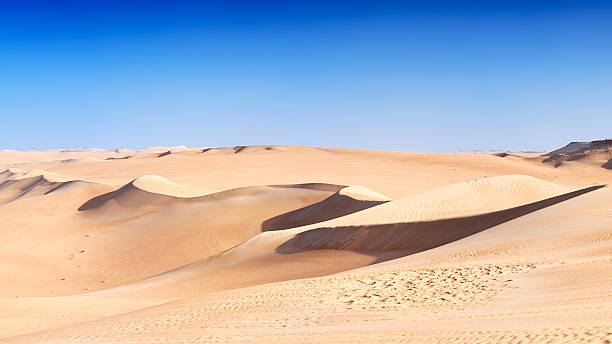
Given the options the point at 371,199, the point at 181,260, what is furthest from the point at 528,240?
the point at 181,260

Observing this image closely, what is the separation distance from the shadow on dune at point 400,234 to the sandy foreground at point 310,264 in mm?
56

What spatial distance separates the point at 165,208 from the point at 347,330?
23.3m

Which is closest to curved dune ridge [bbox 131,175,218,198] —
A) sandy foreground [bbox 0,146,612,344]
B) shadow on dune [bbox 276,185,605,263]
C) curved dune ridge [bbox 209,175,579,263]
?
sandy foreground [bbox 0,146,612,344]

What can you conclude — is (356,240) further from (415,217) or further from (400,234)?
(415,217)

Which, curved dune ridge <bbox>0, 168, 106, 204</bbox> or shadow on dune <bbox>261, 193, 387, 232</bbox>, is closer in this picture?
shadow on dune <bbox>261, 193, 387, 232</bbox>

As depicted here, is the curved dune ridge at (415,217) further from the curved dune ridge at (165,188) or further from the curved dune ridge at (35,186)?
the curved dune ridge at (35,186)

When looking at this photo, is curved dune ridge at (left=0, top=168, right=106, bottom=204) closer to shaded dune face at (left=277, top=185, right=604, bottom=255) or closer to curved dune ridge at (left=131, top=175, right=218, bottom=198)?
curved dune ridge at (left=131, top=175, right=218, bottom=198)

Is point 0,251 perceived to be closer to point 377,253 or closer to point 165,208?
point 165,208

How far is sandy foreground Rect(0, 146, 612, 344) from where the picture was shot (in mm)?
6941

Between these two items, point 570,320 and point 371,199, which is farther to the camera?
point 371,199

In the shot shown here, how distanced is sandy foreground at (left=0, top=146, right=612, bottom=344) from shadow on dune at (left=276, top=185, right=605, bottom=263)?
0.06 metres

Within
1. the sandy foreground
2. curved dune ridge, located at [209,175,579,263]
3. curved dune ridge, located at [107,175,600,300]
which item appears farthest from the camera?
curved dune ridge, located at [209,175,579,263]

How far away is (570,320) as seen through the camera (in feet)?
19.4

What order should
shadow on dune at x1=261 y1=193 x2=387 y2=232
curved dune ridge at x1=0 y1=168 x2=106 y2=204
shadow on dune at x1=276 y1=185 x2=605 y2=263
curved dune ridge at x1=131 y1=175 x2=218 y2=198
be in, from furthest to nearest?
curved dune ridge at x1=0 y1=168 x2=106 y2=204, curved dune ridge at x1=131 y1=175 x2=218 y2=198, shadow on dune at x1=261 y1=193 x2=387 y2=232, shadow on dune at x1=276 y1=185 x2=605 y2=263
